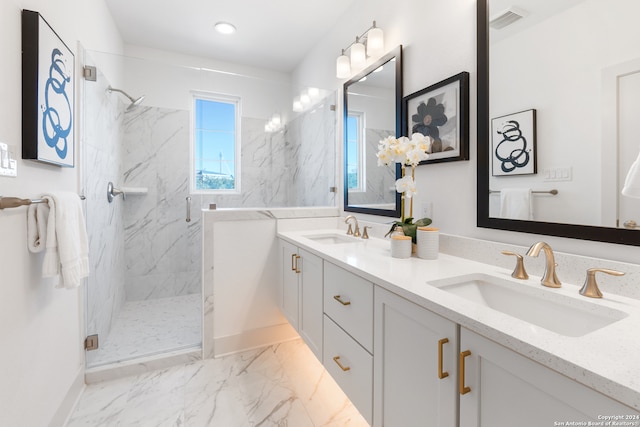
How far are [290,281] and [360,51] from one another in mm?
1655

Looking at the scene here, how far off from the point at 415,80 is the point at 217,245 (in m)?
1.63

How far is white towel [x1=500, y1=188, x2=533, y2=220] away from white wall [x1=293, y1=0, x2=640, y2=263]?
79 mm

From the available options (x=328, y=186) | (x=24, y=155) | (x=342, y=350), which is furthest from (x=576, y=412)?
(x=328, y=186)

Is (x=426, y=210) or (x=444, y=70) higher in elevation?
(x=444, y=70)

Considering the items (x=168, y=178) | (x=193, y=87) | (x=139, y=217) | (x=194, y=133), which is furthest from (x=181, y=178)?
(x=193, y=87)

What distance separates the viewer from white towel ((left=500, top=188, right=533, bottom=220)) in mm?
1123

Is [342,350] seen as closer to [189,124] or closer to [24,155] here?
[24,155]

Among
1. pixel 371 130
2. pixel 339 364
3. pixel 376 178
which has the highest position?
pixel 371 130

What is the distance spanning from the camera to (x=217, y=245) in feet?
6.70

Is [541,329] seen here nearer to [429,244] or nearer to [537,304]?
[537,304]

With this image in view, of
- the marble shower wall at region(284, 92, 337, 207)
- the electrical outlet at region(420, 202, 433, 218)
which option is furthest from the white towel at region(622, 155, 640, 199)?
Result: the marble shower wall at region(284, 92, 337, 207)

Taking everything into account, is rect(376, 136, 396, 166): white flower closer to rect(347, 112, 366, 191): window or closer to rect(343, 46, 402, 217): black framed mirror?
rect(343, 46, 402, 217): black framed mirror

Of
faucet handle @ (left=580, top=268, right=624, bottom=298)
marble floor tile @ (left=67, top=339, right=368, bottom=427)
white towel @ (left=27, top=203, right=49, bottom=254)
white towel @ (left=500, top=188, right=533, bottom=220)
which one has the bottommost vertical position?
marble floor tile @ (left=67, top=339, right=368, bottom=427)

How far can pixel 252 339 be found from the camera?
7.11 ft
